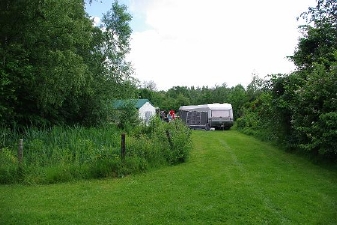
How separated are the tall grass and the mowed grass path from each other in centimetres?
48

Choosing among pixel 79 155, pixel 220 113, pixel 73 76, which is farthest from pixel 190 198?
pixel 220 113

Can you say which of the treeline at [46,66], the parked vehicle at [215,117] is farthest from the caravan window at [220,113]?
the treeline at [46,66]

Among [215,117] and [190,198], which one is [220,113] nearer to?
[215,117]

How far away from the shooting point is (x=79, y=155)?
930 centimetres

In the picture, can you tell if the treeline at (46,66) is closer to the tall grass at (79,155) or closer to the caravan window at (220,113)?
the tall grass at (79,155)

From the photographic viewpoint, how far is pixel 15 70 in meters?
12.1

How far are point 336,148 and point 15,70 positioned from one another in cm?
1189

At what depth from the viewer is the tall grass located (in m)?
8.25

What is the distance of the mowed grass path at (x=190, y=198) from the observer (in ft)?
17.6

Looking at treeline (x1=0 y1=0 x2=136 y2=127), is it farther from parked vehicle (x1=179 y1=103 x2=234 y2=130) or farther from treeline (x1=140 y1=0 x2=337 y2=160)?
parked vehicle (x1=179 y1=103 x2=234 y2=130)

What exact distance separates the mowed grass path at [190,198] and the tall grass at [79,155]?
483 millimetres

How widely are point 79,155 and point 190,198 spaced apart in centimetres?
439

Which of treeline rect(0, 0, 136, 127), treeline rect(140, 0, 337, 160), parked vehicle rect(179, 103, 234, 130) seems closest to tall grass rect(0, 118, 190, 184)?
treeline rect(0, 0, 136, 127)

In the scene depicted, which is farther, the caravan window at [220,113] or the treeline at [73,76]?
the caravan window at [220,113]
